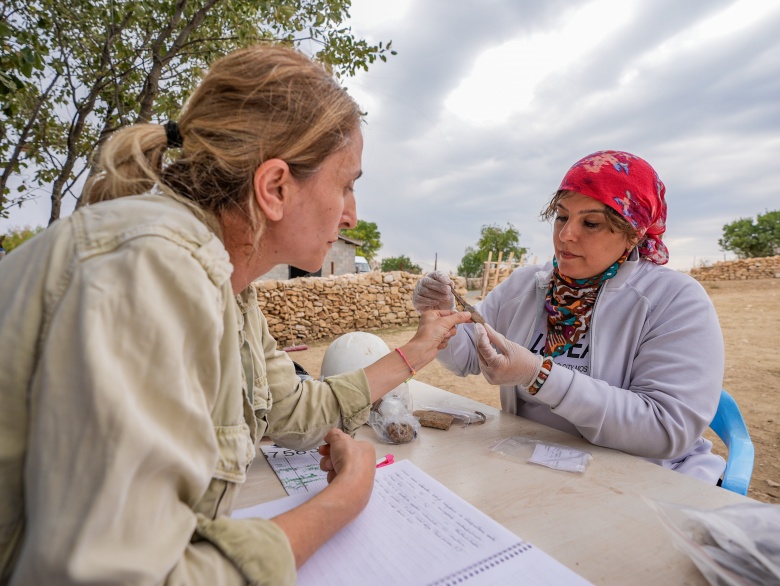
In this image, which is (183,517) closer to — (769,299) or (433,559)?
(433,559)

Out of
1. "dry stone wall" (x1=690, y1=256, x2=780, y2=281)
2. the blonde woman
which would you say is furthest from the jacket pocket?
"dry stone wall" (x1=690, y1=256, x2=780, y2=281)

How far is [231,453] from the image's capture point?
0.92 metres

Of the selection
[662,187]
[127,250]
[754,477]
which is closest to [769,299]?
[754,477]

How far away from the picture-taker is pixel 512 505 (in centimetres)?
128

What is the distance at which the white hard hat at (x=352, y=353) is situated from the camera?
8.07 feet

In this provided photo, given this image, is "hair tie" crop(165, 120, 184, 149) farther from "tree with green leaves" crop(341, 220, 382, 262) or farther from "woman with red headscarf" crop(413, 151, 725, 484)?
"tree with green leaves" crop(341, 220, 382, 262)

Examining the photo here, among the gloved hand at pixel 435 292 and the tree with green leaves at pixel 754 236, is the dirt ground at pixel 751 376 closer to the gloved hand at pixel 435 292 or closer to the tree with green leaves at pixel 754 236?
the gloved hand at pixel 435 292

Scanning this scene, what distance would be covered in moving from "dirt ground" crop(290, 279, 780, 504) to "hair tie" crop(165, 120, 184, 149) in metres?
4.75

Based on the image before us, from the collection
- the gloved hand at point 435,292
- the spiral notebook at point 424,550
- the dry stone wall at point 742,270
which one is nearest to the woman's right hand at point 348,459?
the spiral notebook at point 424,550

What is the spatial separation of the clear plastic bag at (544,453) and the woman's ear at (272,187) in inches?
45.2

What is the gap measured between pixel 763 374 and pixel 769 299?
1039 cm

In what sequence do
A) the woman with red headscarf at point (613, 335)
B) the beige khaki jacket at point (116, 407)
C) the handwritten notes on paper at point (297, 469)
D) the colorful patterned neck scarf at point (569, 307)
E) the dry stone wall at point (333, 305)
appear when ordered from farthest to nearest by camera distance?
the dry stone wall at point (333, 305) → the colorful patterned neck scarf at point (569, 307) → the woman with red headscarf at point (613, 335) → the handwritten notes on paper at point (297, 469) → the beige khaki jacket at point (116, 407)

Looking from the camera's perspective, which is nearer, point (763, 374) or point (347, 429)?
point (347, 429)

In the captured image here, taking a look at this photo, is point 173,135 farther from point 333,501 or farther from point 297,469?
point 297,469
